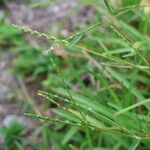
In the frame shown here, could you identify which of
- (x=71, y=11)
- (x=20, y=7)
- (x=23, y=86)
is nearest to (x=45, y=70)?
(x=23, y=86)

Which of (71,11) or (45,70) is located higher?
(71,11)

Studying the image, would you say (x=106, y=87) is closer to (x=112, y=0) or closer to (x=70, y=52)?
(x=70, y=52)

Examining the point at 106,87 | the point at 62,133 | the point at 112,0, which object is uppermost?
the point at 112,0

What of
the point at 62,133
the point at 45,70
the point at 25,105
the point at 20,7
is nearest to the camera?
the point at 62,133

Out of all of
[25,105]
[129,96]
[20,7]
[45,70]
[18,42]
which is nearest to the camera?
[129,96]

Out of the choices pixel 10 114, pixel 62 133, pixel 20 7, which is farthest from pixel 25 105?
pixel 20 7

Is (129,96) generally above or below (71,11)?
below

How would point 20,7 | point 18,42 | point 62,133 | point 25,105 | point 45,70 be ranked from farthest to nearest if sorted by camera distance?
point 20,7 < point 18,42 < point 45,70 < point 25,105 < point 62,133

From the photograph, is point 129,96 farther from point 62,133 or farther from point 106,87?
point 62,133

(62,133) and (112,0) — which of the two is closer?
(62,133)
